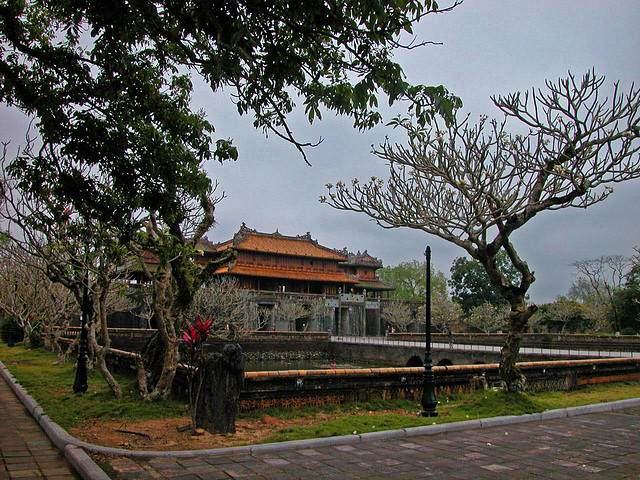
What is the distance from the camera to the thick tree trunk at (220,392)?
7.64 metres

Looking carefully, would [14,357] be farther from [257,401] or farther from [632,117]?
[632,117]

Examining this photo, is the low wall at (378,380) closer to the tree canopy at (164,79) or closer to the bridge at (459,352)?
the tree canopy at (164,79)

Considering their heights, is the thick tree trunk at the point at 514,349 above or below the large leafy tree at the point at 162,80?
below

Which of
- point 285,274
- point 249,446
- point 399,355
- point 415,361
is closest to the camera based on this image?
point 249,446

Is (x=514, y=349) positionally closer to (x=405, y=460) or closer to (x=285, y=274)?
(x=405, y=460)

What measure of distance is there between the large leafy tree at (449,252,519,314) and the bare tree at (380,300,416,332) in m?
8.73

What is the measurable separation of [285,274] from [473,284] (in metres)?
22.5

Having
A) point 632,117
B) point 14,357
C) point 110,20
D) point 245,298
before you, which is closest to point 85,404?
point 110,20

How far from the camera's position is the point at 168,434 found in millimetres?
7613

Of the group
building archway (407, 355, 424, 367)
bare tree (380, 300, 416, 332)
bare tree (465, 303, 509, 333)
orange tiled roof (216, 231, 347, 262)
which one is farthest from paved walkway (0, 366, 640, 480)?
bare tree (380, 300, 416, 332)

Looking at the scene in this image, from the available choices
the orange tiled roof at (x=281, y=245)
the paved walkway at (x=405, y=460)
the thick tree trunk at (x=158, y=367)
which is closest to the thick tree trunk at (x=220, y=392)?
the paved walkway at (x=405, y=460)

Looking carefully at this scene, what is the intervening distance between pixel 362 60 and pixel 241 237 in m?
46.2

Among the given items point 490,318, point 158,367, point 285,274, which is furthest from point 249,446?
point 285,274

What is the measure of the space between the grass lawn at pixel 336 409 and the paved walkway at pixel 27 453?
1.27 feet
